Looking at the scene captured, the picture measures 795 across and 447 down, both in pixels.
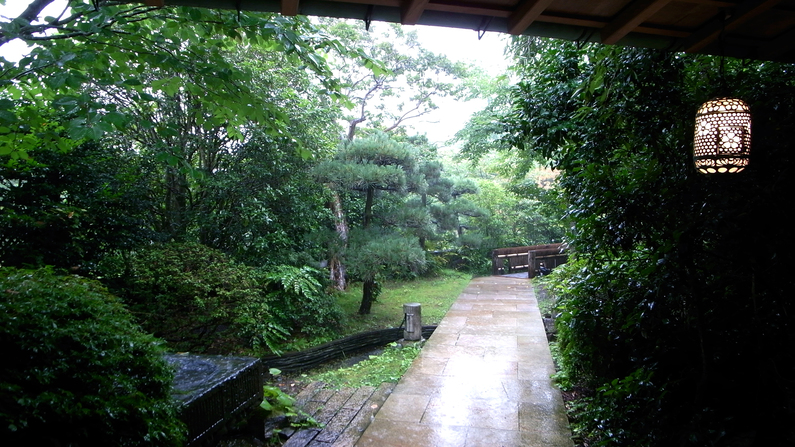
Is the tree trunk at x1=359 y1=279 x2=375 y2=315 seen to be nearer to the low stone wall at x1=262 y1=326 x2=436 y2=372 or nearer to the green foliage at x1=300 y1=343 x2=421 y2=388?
the low stone wall at x1=262 y1=326 x2=436 y2=372

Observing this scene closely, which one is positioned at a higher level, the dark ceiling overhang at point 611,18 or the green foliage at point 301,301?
the dark ceiling overhang at point 611,18

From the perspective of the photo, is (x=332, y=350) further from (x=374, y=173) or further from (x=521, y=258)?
(x=521, y=258)

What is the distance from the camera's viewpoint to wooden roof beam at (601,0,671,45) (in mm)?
1864

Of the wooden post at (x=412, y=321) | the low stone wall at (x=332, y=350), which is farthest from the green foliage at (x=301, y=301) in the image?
the wooden post at (x=412, y=321)

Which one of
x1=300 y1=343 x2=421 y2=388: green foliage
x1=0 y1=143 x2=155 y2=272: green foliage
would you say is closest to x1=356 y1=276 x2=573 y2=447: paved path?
x1=300 y1=343 x2=421 y2=388: green foliage

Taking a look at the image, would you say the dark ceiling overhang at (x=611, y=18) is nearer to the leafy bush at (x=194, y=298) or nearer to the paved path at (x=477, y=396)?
the paved path at (x=477, y=396)

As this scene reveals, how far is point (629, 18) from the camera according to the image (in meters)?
1.98

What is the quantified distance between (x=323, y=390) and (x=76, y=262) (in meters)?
2.74

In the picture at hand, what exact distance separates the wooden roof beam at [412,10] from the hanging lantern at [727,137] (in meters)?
1.52

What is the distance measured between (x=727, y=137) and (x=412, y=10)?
162cm

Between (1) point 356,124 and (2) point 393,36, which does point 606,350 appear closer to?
(1) point 356,124

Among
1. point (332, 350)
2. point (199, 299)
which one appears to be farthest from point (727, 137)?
point (332, 350)

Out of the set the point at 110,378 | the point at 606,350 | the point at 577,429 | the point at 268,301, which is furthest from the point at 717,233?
the point at 268,301

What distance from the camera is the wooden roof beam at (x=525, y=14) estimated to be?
182 cm
